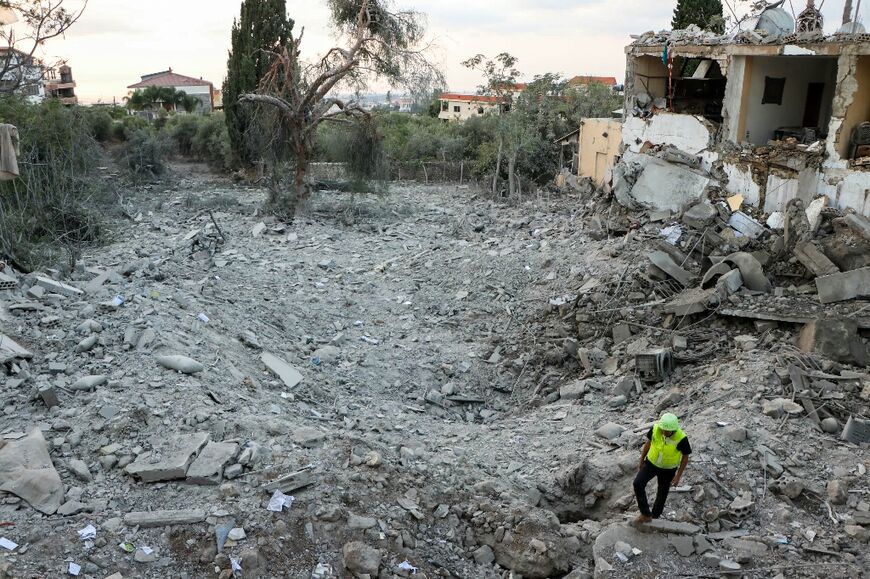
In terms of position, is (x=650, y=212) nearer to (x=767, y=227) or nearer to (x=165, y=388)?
(x=767, y=227)

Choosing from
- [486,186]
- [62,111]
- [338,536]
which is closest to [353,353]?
[338,536]

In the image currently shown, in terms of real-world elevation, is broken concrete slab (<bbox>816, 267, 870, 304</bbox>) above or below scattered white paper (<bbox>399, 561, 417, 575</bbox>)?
above

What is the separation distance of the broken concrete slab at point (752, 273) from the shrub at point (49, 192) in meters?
9.11

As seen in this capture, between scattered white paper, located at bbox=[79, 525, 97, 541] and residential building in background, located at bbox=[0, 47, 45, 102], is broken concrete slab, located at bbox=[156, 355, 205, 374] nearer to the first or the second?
scattered white paper, located at bbox=[79, 525, 97, 541]

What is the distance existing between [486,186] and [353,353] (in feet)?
46.1

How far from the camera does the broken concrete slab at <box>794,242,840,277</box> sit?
811cm

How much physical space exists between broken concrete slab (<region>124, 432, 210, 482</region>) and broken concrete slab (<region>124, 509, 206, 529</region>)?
1.25ft

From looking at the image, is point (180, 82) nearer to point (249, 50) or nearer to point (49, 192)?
point (249, 50)

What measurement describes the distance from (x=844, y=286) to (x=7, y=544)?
27.6 ft

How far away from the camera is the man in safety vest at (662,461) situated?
15.3 ft

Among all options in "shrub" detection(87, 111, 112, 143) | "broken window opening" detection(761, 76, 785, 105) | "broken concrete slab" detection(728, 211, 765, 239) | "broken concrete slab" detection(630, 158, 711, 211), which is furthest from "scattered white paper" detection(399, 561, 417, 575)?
"shrub" detection(87, 111, 112, 143)

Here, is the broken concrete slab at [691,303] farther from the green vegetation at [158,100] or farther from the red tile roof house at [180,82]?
the red tile roof house at [180,82]

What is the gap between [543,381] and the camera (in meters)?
8.16

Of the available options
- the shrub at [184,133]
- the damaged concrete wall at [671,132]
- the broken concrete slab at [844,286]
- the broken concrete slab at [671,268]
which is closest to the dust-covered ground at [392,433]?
the broken concrete slab at [671,268]
